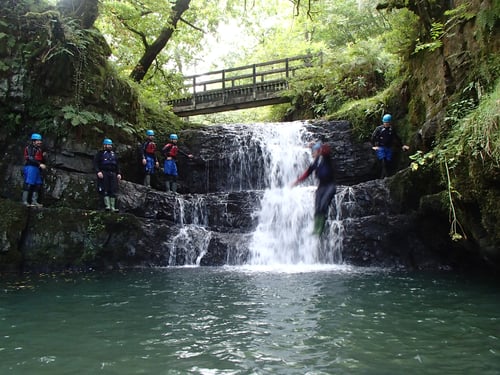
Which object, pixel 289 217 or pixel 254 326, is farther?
pixel 289 217

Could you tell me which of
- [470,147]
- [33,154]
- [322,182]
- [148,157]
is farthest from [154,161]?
[470,147]

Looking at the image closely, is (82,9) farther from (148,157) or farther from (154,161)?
(154,161)

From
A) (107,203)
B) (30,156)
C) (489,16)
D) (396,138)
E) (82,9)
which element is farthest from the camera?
(82,9)

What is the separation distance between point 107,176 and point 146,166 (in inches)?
85.4

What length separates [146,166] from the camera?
1370 cm

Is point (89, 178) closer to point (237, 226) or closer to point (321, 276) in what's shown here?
point (237, 226)

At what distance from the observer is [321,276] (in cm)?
908

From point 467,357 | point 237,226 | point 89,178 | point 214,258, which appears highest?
point 89,178

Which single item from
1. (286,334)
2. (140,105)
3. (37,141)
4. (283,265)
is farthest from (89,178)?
(286,334)

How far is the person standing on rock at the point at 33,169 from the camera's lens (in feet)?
36.2

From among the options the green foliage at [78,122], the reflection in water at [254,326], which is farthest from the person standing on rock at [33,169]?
the reflection in water at [254,326]

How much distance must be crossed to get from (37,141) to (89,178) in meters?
1.69

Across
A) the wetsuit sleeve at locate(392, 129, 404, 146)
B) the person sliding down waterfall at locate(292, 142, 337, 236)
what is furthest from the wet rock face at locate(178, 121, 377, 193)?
the person sliding down waterfall at locate(292, 142, 337, 236)

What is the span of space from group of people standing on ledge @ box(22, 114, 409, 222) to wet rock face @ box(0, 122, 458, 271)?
19.5 inches
